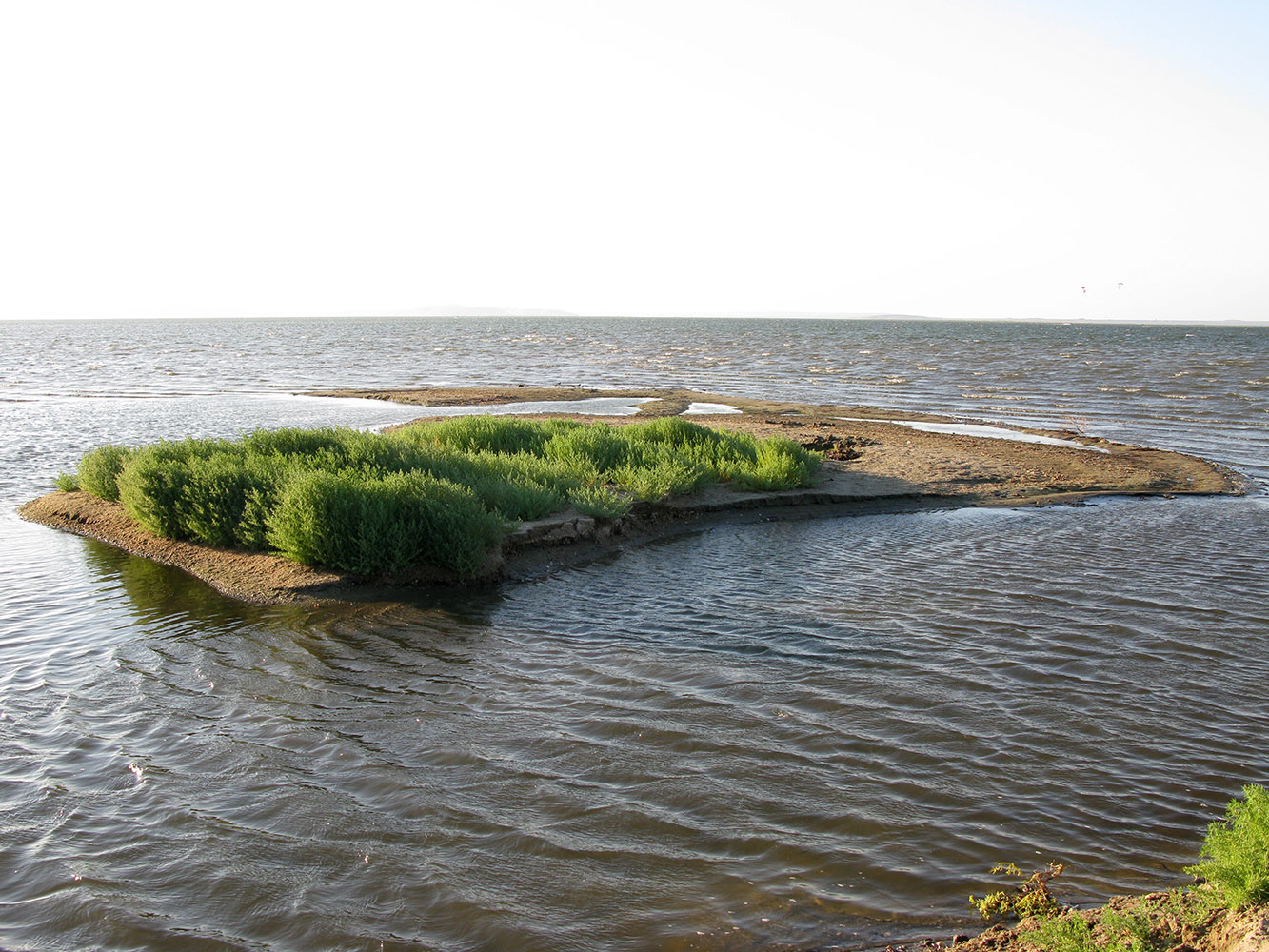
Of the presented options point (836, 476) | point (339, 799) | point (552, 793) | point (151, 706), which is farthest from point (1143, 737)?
point (836, 476)

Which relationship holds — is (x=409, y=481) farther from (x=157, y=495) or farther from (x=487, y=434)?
(x=487, y=434)

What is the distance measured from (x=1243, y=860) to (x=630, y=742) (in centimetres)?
315

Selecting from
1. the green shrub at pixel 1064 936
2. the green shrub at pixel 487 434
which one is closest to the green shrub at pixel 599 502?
A: the green shrub at pixel 487 434

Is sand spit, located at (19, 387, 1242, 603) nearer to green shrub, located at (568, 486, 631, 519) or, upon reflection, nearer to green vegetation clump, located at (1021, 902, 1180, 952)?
green shrub, located at (568, 486, 631, 519)

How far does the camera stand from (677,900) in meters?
3.85

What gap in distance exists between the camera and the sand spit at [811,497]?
8.57 m

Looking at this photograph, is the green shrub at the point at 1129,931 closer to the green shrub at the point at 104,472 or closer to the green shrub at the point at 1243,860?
the green shrub at the point at 1243,860

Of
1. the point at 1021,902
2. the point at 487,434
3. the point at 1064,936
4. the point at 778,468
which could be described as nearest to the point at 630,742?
the point at 1021,902

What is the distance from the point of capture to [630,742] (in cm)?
534

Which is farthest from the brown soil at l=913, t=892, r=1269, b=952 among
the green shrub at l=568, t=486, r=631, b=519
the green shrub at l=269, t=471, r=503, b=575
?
the green shrub at l=568, t=486, r=631, b=519

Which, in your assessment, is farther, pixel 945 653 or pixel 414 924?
pixel 945 653

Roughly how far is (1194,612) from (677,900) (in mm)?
6251

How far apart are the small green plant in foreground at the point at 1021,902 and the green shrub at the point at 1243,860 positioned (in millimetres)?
613

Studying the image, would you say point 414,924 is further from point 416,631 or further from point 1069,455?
point 1069,455
